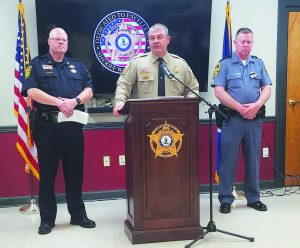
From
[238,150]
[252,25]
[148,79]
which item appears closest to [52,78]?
[148,79]

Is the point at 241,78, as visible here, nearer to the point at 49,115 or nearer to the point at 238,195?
the point at 238,195

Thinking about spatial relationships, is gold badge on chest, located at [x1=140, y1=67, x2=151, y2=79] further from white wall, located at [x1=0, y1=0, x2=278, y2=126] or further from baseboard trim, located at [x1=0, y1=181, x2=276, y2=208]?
baseboard trim, located at [x1=0, y1=181, x2=276, y2=208]

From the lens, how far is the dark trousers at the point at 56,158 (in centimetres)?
316

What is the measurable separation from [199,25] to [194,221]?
2.05m

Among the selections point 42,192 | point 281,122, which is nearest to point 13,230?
point 42,192

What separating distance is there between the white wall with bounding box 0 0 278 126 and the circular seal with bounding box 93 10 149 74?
1.86 ft

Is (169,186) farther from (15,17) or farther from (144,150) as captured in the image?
(15,17)

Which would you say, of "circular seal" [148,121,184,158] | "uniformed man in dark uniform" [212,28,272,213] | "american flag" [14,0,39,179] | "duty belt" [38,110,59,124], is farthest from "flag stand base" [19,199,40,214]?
"uniformed man in dark uniform" [212,28,272,213]

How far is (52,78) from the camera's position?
3143 mm

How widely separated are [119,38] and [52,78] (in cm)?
114

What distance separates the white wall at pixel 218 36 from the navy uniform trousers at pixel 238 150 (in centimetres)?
75

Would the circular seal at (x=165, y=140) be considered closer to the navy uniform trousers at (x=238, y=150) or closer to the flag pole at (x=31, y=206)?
the navy uniform trousers at (x=238, y=150)

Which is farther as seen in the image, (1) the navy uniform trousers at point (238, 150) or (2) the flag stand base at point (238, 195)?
(2) the flag stand base at point (238, 195)

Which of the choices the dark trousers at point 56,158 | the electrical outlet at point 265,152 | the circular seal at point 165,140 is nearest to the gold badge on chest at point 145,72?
the circular seal at point 165,140
